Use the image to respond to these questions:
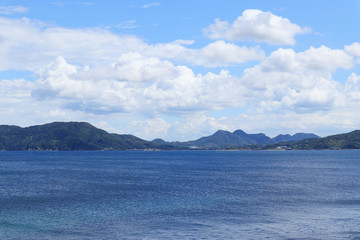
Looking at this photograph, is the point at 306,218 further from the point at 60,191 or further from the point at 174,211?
the point at 60,191

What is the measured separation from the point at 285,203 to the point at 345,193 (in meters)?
26.0

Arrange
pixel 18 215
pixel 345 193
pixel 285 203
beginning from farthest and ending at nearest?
pixel 345 193 < pixel 285 203 < pixel 18 215

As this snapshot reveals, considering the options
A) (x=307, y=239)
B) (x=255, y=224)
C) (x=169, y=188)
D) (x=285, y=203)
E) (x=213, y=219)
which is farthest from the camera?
(x=169, y=188)

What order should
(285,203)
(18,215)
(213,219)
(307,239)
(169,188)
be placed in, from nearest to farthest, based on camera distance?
(307,239), (213,219), (18,215), (285,203), (169,188)

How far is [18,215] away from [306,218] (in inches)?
2207

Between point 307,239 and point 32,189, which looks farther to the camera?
point 32,189

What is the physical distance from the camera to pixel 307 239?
4825 cm

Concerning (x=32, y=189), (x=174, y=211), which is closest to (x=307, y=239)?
(x=174, y=211)

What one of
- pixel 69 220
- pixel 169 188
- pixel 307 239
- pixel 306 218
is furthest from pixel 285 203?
pixel 69 220

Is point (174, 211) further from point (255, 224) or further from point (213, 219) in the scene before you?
point (255, 224)

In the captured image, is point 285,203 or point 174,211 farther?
point 285,203

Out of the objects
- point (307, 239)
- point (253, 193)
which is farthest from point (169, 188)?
point (307, 239)

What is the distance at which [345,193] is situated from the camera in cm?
9394

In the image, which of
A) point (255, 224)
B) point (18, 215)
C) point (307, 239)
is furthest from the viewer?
point (18, 215)
